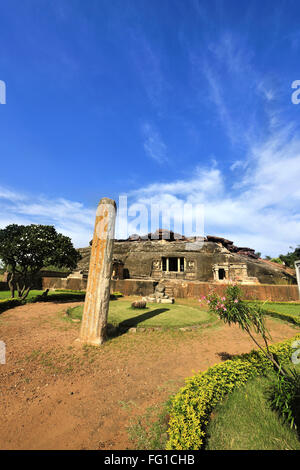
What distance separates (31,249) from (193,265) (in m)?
21.5

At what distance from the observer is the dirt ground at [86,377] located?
3.15 metres

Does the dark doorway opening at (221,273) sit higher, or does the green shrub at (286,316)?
the dark doorway opening at (221,273)

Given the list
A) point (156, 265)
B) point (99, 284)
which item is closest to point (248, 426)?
point (99, 284)

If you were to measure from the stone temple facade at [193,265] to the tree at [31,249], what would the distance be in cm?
1053

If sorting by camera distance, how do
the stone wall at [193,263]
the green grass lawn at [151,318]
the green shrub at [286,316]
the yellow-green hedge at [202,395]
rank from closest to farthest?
the yellow-green hedge at [202,395] → the green grass lawn at [151,318] → the green shrub at [286,316] → the stone wall at [193,263]

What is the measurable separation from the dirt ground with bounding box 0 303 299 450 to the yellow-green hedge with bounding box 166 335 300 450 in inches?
29.7

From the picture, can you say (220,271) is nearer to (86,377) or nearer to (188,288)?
(188,288)

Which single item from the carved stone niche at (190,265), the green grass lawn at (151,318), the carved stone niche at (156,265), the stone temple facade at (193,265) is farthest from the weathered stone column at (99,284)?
the carved stone niche at (156,265)

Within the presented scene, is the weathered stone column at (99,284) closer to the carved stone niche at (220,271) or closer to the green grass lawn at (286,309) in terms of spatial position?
the green grass lawn at (286,309)

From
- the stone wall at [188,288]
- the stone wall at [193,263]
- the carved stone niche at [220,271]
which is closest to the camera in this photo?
the stone wall at [188,288]

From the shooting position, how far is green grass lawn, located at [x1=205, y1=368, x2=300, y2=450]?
2824 mm

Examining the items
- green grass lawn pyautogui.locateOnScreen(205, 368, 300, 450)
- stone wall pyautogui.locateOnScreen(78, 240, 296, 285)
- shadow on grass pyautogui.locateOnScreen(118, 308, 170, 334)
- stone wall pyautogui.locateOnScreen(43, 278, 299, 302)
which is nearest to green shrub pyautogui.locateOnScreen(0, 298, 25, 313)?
shadow on grass pyautogui.locateOnScreen(118, 308, 170, 334)

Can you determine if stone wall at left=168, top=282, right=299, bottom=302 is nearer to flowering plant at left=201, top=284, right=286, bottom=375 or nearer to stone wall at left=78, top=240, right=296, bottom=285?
stone wall at left=78, top=240, right=296, bottom=285
